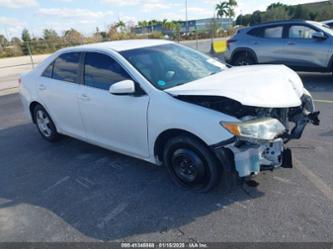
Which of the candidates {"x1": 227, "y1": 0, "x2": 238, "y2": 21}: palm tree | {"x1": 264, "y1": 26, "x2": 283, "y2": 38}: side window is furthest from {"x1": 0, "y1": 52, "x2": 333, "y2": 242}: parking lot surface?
{"x1": 227, "y1": 0, "x2": 238, "y2": 21}: palm tree

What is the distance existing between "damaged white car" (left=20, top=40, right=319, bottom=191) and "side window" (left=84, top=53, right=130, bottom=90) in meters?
0.01

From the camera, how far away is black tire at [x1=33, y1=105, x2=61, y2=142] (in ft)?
16.9

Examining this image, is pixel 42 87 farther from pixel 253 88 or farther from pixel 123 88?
pixel 253 88

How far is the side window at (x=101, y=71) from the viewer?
3.76 metres

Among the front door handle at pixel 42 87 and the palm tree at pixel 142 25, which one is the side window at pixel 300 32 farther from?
the palm tree at pixel 142 25

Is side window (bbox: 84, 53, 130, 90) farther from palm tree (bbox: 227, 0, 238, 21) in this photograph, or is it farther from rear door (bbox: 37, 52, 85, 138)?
palm tree (bbox: 227, 0, 238, 21)

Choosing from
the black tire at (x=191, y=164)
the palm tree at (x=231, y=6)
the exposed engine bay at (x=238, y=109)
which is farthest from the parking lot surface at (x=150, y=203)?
the palm tree at (x=231, y=6)

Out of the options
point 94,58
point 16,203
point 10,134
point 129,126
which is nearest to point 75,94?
point 94,58

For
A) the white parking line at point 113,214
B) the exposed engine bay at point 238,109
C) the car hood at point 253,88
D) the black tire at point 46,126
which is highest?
the car hood at point 253,88

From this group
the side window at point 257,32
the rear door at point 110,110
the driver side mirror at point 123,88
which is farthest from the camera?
the side window at point 257,32

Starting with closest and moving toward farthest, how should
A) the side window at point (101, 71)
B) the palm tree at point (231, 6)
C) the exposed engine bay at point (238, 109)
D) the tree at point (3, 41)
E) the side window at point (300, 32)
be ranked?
the exposed engine bay at point (238, 109) < the side window at point (101, 71) < the side window at point (300, 32) < the tree at point (3, 41) < the palm tree at point (231, 6)

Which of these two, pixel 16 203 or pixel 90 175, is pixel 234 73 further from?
pixel 16 203

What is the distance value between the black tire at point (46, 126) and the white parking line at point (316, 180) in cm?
379

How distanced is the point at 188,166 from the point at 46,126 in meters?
3.05
